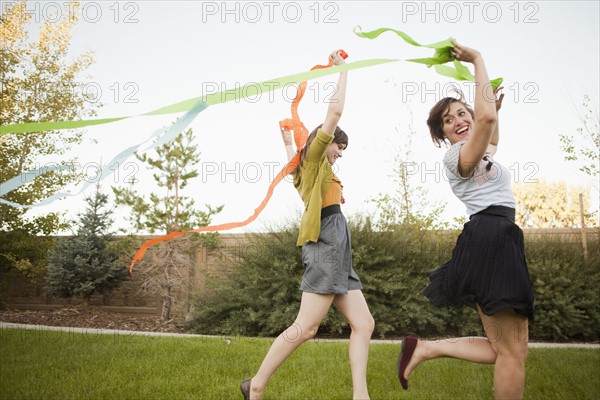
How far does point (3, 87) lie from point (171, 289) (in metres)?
5.52

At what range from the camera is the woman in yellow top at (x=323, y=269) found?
8.31 ft

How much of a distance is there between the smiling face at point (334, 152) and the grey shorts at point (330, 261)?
0.34 m

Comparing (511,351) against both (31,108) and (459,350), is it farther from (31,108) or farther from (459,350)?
(31,108)

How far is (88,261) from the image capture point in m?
10.6

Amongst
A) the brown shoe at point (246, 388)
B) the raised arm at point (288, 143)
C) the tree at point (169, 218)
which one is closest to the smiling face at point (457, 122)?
the raised arm at point (288, 143)

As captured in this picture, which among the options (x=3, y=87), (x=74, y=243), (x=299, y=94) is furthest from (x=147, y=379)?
(x=3, y=87)

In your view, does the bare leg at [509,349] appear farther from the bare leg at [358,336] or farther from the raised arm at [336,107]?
the raised arm at [336,107]

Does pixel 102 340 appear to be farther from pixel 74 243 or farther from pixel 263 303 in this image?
pixel 74 243

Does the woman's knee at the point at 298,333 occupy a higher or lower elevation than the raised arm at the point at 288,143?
lower

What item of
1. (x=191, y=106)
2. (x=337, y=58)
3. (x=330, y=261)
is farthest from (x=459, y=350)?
(x=191, y=106)

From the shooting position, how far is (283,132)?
9.59ft

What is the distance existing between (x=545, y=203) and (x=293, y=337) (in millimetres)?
29706

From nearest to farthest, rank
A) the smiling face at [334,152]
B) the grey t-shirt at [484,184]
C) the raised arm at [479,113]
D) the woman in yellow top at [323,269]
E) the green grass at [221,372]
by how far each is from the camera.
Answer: the raised arm at [479,113], the grey t-shirt at [484,184], the woman in yellow top at [323,269], the smiling face at [334,152], the green grass at [221,372]

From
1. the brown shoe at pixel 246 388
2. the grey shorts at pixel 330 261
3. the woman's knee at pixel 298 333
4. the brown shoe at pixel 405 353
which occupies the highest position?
the grey shorts at pixel 330 261
